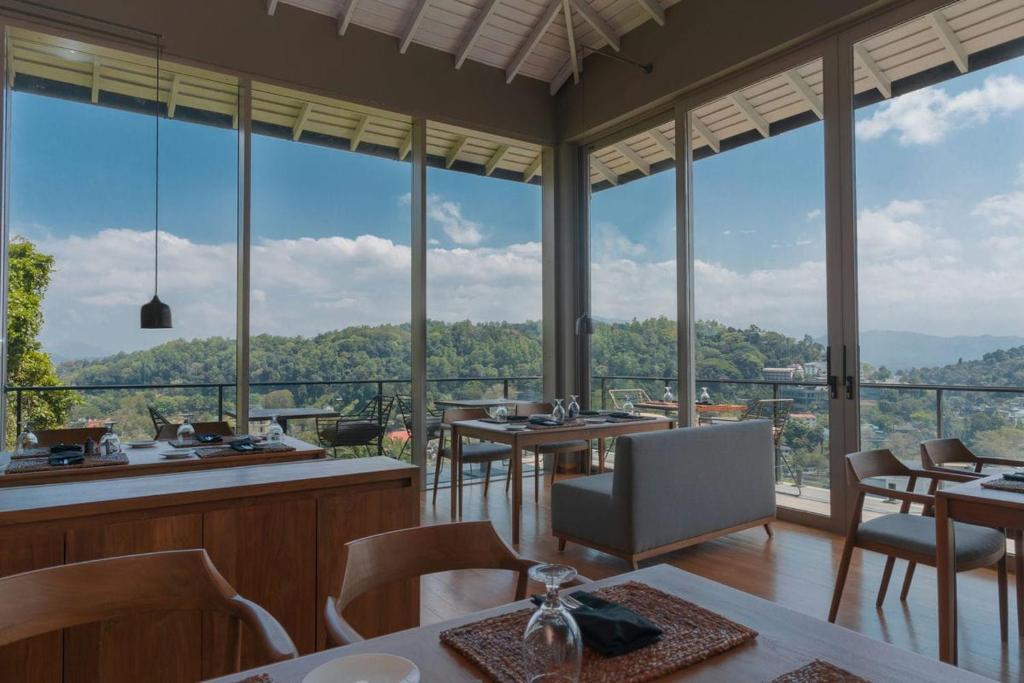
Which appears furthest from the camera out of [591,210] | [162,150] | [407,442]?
[591,210]

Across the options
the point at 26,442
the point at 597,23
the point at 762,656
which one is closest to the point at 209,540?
the point at 762,656

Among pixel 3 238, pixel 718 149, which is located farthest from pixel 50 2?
pixel 718 149

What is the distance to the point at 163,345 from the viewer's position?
456cm

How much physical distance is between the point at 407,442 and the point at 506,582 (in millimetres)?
2418

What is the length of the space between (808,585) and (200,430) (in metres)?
3.49

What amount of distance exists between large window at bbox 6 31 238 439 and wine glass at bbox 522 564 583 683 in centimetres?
442

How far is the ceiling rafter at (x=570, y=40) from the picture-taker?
212 inches

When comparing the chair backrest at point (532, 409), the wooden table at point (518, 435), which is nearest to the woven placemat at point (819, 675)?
the wooden table at point (518, 435)

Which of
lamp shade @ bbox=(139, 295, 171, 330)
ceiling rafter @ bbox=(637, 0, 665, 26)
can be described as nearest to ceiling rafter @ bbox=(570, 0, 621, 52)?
ceiling rafter @ bbox=(637, 0, 665, 26)

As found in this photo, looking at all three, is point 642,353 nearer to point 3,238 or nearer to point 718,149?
point 718,149

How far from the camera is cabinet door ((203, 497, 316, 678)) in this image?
187cm

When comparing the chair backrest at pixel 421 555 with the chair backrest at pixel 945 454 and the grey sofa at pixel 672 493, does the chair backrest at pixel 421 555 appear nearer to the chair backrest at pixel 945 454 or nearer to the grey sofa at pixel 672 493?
the grey sofa at pixel 672 493

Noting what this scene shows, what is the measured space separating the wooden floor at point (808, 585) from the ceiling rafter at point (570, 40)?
4.17 metres

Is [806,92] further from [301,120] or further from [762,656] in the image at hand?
[762,656]
